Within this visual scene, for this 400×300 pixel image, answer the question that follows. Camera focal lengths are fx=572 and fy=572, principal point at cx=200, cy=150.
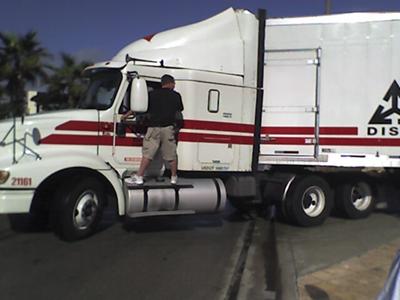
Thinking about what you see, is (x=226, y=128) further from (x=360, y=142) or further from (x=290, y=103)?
(x=360, y=142)

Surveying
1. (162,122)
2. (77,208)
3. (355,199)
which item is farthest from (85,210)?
(355,199)

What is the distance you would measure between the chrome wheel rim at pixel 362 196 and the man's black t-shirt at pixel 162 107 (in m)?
4.27

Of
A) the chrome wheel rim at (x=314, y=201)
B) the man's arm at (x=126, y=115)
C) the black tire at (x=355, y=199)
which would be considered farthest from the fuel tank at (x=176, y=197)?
the black tire at (x=355, y=199)

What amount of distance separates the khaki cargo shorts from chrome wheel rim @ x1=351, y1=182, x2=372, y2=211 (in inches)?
162

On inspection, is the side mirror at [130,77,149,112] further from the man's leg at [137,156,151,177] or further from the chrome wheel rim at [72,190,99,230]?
the chrome wheel rim at [72,190,99,230]

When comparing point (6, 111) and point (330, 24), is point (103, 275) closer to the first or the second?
point (330, 24)

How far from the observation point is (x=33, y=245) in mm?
8438

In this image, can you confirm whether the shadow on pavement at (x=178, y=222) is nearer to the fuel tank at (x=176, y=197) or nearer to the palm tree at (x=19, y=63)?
the fuel tank at (x=176, y=197)

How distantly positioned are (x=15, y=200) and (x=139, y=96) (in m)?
2.38

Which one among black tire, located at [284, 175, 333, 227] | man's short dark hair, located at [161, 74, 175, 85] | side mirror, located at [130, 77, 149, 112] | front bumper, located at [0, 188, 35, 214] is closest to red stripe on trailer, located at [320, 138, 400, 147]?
black tire, located at [284, 175, 333, 227]

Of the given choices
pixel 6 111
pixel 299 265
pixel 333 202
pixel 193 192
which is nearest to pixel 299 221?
pixel 333 202

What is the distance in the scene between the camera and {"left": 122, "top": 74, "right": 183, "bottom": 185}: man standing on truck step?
30.0 feet

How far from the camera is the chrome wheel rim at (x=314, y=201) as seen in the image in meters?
10.5

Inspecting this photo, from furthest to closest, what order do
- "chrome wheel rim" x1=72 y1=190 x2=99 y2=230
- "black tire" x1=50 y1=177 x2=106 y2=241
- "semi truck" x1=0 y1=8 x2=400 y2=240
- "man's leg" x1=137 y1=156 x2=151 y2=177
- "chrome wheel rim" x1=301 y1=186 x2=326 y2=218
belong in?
"chrome wheel rim" x1=301 y1=186 x2=326 y2=218
"semi truck" x1=0 y1=8 x2=400 y2=240
"man's leg" x1=137 y1=156 x2=151 y2=177
"chrome wheel rim" x1=72 y1=190 x2=99 y2=230
"black tire" x1=50 y1=177 x2=106 y2=241
